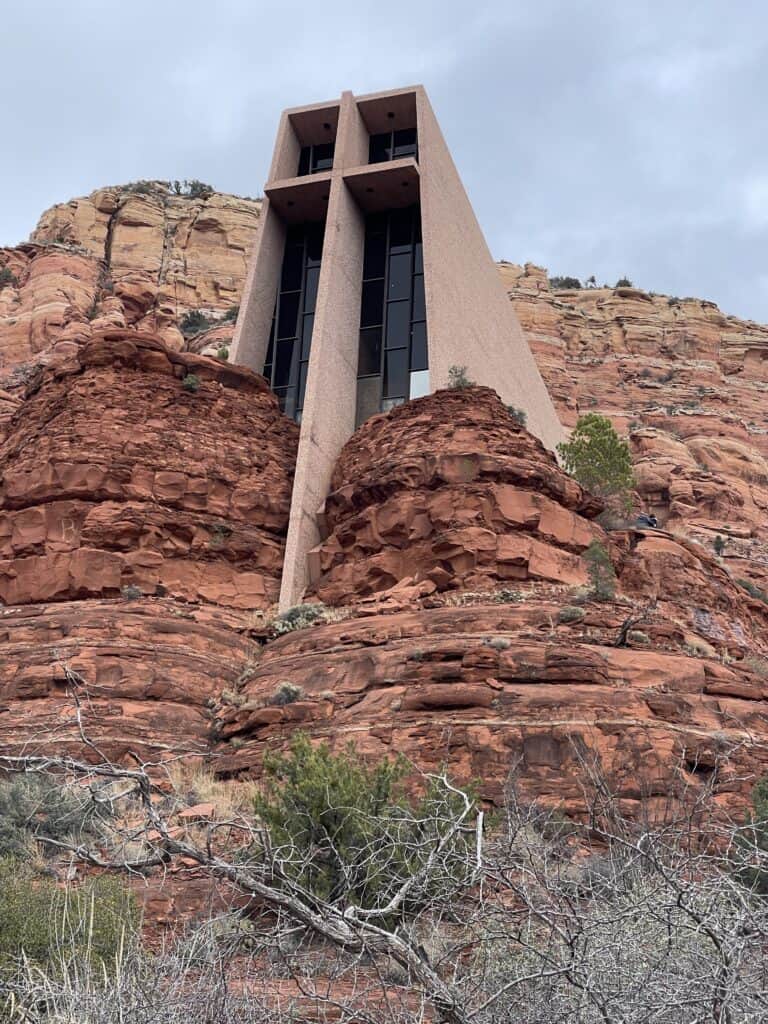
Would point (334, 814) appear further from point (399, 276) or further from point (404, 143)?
point (404, 143)

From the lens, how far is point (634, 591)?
2042 centimetres

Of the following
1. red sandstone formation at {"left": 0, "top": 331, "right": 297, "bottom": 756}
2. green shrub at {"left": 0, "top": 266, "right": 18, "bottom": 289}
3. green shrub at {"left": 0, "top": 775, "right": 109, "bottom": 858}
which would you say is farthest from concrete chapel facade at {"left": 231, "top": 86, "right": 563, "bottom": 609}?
green shrub at {"left": 0, "top": 266, "right": 18, "bottom": 289}

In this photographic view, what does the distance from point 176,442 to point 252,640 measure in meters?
4.89

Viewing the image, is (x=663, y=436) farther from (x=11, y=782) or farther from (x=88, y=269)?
(x=11, y=782)

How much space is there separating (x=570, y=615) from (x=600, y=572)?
1.98m

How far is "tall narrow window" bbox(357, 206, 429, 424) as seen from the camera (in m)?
26.7

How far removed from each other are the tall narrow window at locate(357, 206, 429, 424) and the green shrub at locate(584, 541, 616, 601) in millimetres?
7786

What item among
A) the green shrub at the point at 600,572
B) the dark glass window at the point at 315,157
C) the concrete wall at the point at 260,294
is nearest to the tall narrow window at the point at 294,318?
the concrete wall at the point at 260,294

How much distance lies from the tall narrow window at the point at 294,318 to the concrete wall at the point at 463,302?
11.5ft

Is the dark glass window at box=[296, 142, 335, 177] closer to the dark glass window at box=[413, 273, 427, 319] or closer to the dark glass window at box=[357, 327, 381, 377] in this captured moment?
the dark glass window at box=[413, 273, 427, 319]

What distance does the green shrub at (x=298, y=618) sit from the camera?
19.6 m

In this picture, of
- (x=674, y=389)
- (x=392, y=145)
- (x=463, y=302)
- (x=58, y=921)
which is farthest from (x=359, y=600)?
(x=674, y=389)

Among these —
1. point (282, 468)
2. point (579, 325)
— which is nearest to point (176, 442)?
point (282, 468)

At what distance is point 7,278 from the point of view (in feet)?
162
